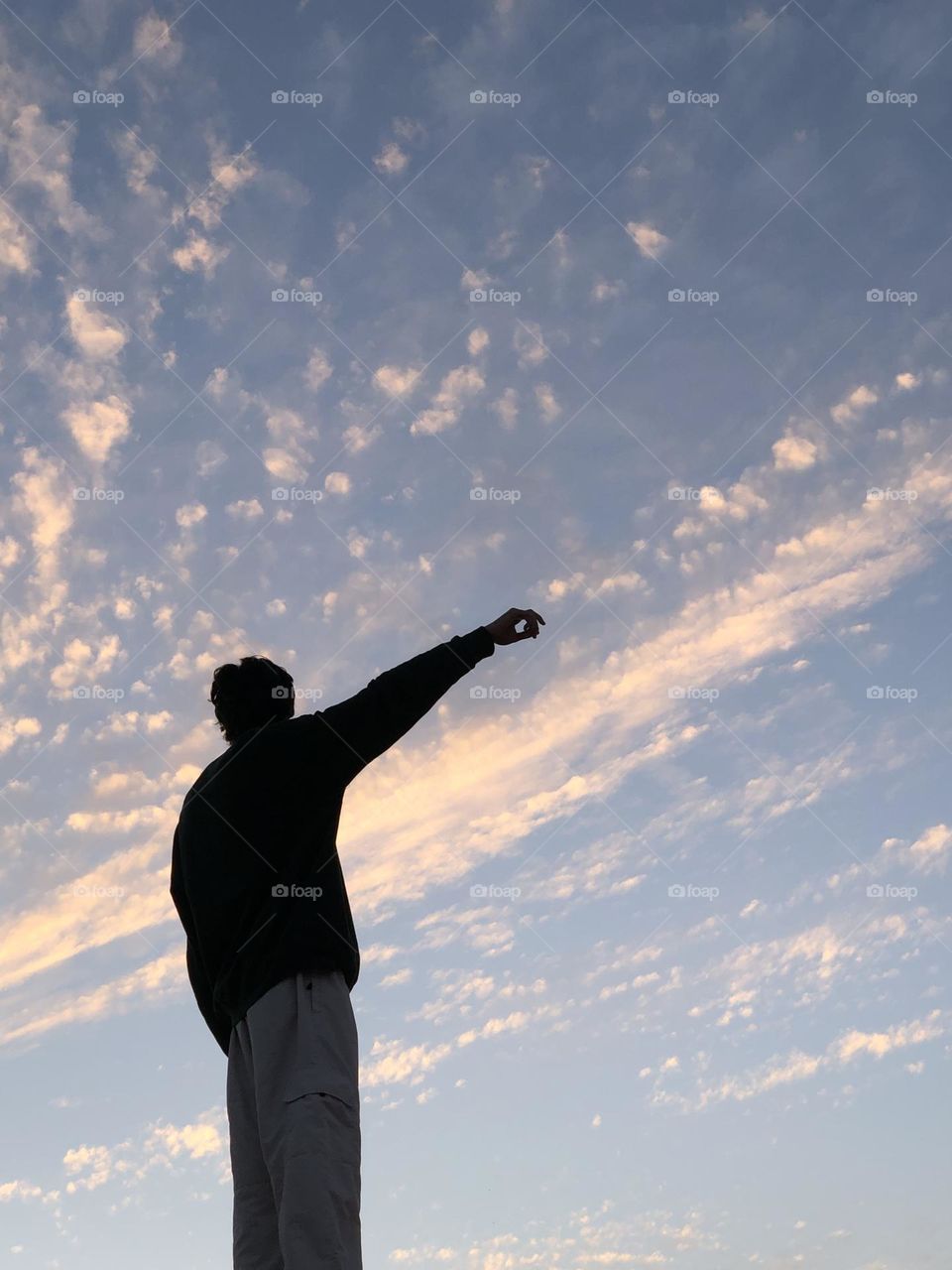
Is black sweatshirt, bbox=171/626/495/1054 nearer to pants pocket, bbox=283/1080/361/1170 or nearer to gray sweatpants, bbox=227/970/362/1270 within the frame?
gray sweatpants, bbox=227/970/362/1270

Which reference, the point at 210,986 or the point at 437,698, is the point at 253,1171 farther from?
the point at 437,698

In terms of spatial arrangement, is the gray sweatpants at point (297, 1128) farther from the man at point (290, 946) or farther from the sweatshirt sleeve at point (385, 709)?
the sweatshirt sleeve at point (385, 709)

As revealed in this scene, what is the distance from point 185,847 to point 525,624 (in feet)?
5.47

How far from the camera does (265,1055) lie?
4.20 m

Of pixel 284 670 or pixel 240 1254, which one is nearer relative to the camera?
pixel 240 1254

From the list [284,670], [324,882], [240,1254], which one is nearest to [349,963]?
[324,882]

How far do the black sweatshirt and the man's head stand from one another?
0.27 meters

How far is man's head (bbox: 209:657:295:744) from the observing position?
16.8 feet

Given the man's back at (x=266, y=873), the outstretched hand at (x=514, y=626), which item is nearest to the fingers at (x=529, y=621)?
the outstretched hand at (x=514, y=626)

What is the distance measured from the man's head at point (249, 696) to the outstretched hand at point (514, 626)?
93 centimetres

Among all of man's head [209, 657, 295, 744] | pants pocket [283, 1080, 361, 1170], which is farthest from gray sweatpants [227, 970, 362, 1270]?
man's head [209, 657, 295, 744]

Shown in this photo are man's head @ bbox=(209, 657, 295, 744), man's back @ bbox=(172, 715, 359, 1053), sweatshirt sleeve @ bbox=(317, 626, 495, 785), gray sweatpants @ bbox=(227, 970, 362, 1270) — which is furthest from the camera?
man's head @ bbox=(209, 657, 295, 744)

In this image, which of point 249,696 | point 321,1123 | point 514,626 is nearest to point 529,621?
point 514,626

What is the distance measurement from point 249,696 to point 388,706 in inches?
30.6
